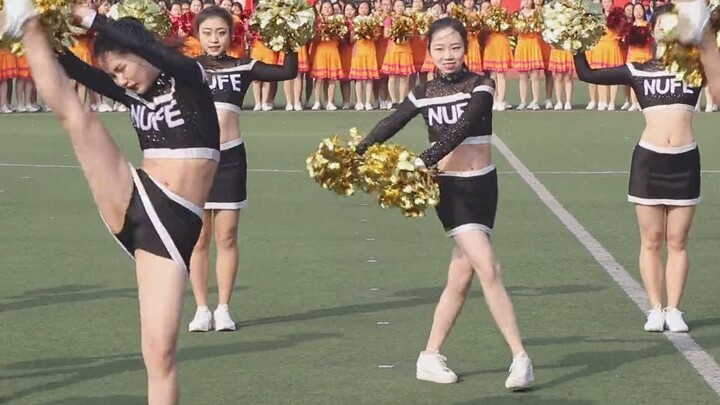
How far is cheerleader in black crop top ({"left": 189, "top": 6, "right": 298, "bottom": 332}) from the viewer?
8609 millimetres

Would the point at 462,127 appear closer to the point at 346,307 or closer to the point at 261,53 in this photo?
the point at 346,307

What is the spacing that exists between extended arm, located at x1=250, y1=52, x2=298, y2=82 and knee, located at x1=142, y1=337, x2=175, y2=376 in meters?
2.97

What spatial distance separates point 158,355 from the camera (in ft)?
18.2

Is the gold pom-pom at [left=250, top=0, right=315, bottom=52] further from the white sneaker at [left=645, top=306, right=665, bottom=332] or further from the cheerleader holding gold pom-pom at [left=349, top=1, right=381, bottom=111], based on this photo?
the cheerleader holding gold pom-pom at [left=349, top=1, right=381, bottom=111]

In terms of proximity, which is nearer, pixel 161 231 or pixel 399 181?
pixel 161 231

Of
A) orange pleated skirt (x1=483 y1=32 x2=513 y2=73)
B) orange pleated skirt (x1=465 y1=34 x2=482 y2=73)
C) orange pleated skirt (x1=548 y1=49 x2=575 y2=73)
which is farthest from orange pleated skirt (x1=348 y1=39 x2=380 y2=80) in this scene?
orange pleated skirt (x1=548 y1=49 x2=575 y2=73)

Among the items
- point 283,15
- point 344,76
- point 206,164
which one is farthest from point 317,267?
point 344,76

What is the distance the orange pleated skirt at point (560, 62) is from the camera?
23172mm

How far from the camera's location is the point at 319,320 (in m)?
8.84

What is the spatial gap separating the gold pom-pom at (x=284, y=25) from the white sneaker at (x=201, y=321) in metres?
1.51

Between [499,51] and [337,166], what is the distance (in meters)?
16.9

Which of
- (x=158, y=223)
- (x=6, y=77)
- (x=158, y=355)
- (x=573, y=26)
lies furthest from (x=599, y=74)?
(x=6, y=77)

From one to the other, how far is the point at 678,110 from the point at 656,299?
3.46ft

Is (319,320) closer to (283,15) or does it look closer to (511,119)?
(283,15)
